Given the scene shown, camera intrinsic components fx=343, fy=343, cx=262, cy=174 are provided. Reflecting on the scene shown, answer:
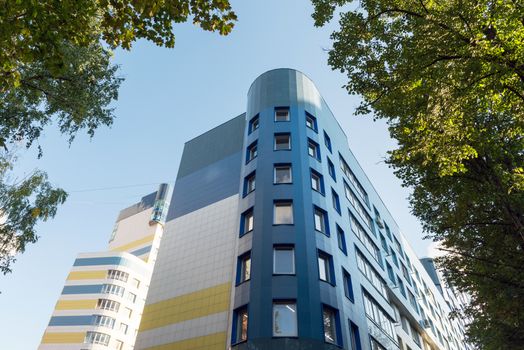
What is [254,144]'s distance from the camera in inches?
1153

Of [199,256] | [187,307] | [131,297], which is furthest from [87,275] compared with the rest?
[187,307]

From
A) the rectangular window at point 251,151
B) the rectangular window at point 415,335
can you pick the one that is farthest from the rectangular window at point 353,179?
the rectangular window at point 415,335

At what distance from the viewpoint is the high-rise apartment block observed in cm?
1947

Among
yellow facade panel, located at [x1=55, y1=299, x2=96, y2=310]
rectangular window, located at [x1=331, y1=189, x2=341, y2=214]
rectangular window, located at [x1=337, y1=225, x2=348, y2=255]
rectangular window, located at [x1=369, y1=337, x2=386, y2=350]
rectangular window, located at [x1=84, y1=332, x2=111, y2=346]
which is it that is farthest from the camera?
yellow facade panel, located at [x1=55, y1=299, x2=96, y2=310]

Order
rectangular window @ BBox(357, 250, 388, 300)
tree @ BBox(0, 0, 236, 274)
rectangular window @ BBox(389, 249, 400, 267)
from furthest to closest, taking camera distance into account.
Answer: rectangular window @ BBox(389, 249, 400, 267) → rectangular window @ BBox(357, 250, 388, 300) → tree @ BBox(0, 0, 236, 274)

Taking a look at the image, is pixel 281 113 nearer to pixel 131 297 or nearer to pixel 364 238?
pixel 364 238

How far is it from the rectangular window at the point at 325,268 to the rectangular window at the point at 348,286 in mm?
1837

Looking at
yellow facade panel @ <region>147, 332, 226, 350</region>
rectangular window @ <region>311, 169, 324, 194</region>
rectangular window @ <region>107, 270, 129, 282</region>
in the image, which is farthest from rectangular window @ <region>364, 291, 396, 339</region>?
rectangular window @ <region>107, 270, 129, 282</region>

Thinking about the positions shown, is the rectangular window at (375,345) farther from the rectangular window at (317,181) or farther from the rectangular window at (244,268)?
the rectangular window at (317,181)

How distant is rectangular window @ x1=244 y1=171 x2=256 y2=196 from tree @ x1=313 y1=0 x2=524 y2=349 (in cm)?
1205

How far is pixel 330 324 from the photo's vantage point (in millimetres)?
19516

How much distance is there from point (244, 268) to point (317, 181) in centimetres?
919

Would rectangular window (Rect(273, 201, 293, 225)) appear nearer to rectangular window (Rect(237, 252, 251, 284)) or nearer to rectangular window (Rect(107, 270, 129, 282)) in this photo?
rectangular window (Rect(237, 252, 251, 284))

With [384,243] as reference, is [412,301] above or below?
below
